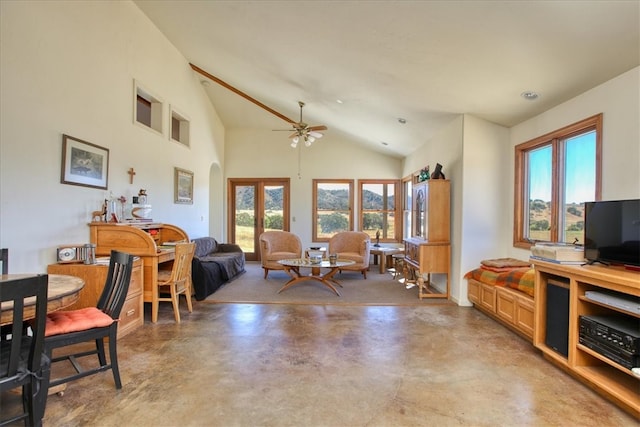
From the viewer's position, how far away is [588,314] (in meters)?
2.31

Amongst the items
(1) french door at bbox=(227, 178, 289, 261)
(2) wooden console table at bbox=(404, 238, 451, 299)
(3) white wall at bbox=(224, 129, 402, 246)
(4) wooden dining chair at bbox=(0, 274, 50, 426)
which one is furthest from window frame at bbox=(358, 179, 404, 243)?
(4) wooden dining chair at bbox=(0, 274, 50, 426)

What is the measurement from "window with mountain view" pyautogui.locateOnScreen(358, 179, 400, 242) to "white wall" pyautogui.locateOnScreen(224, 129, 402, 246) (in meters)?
0.17

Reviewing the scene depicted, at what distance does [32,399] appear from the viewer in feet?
5.14

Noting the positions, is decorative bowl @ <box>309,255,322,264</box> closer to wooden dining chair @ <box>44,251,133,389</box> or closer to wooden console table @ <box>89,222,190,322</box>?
wooden console table @ <box>89,222,190,322</box>

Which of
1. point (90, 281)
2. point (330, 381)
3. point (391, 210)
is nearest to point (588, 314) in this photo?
point (330, 381)

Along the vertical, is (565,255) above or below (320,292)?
above

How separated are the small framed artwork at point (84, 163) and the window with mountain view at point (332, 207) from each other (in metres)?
4.84

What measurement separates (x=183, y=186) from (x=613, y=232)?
18.7ft

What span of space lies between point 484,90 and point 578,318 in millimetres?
2387

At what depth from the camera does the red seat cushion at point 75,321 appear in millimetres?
1938

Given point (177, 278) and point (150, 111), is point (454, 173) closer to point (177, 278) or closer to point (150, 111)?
point (177, 278)

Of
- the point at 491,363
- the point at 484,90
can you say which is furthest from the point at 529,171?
the point at 491,363

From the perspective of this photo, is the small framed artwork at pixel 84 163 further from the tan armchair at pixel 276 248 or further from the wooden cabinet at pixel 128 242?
the tan armchair at pixel 276 248

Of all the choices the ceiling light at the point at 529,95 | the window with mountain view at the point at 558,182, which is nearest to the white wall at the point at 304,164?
the window with mountain view at the point at 558,182
